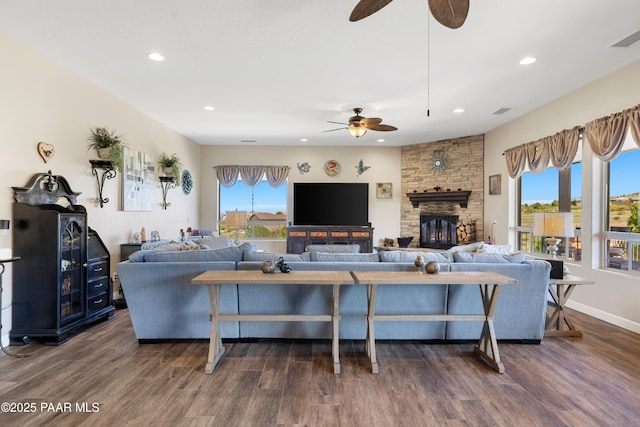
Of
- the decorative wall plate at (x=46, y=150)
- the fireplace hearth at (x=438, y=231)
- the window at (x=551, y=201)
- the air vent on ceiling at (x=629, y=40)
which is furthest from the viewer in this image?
the fireplace hearth at (x=438, y=231)

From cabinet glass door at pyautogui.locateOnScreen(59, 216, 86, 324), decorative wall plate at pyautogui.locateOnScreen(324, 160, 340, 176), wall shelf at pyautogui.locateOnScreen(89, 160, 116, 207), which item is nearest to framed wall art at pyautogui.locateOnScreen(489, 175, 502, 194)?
decorative wall plate at pyautogui.locateOnScreen(324, 160, 340, 176)

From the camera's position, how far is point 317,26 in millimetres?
2748

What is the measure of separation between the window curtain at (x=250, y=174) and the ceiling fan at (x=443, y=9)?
18.8 feet

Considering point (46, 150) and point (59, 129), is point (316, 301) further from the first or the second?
point (59, 129)

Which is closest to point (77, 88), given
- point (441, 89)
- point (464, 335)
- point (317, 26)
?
point (317, 26)

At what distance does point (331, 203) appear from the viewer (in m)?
7.49

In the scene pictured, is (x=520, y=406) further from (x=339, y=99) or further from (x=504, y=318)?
(x=339, y=99)

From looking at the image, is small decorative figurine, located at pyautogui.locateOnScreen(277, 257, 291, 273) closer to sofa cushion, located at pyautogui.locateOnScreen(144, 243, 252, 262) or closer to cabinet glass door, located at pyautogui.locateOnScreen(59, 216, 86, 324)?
sofa cushion, located at pyautogui.locateOnScreen(144, 243, 252, 262)

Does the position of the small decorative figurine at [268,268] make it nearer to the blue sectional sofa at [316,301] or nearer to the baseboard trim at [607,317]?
the blue sectional sofa at [316,301]

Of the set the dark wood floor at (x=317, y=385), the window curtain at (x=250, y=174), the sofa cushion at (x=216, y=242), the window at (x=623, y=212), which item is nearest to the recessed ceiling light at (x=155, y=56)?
the dark wood floor at (x=317, y=385)

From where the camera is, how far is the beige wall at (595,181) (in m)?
3.52

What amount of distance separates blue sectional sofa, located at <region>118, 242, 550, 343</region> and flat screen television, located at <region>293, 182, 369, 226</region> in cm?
439

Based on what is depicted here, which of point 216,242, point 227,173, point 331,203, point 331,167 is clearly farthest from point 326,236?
point 227,173

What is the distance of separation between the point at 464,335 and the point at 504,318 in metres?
0.41
